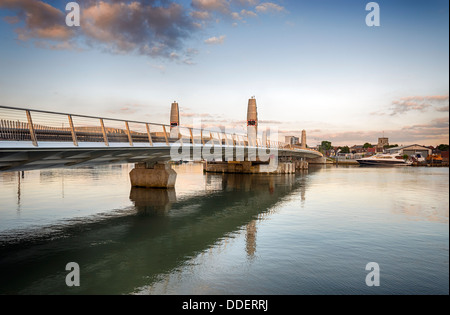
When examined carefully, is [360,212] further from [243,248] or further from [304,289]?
[304,289]

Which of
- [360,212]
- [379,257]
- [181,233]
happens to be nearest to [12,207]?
[181,233]

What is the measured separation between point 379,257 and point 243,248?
6.73 m

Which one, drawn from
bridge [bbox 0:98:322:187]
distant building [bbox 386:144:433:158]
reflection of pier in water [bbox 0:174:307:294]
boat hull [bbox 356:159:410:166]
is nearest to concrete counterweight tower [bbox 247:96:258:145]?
bridge [bbox 0:98:322:187]

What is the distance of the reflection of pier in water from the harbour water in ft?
0.17

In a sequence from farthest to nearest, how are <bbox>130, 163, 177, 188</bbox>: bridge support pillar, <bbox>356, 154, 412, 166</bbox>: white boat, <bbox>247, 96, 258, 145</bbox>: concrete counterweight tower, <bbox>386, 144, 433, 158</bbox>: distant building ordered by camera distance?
<bbox>386, 144, 433, 158</bbox>: distant building < <bbox>356, 154, 412, 166</bbox>: white boat < <bbox>247, 96, 258, 145</bbox>: concrete counterweight tower < <bbox>130, 163, 177, 188</bbox>: bridge support pillar

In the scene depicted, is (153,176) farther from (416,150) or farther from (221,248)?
(416,150)

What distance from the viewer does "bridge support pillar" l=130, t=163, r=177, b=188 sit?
1634 inches

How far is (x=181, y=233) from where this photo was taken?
65.5ft

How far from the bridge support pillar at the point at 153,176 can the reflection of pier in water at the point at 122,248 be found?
12.8 metres

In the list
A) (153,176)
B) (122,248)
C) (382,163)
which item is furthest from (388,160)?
(122,248)

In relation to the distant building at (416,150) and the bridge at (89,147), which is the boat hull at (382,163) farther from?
the bridge at (89,147)

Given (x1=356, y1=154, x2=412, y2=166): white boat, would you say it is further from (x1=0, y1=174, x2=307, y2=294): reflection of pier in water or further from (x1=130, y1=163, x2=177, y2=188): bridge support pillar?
(x1=0, y1=174, x2=307, y2=294): reflection of pier in water

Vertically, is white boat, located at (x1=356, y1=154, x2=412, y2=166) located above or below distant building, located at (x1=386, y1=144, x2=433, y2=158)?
below

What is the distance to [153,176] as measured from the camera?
41906 millimetres
